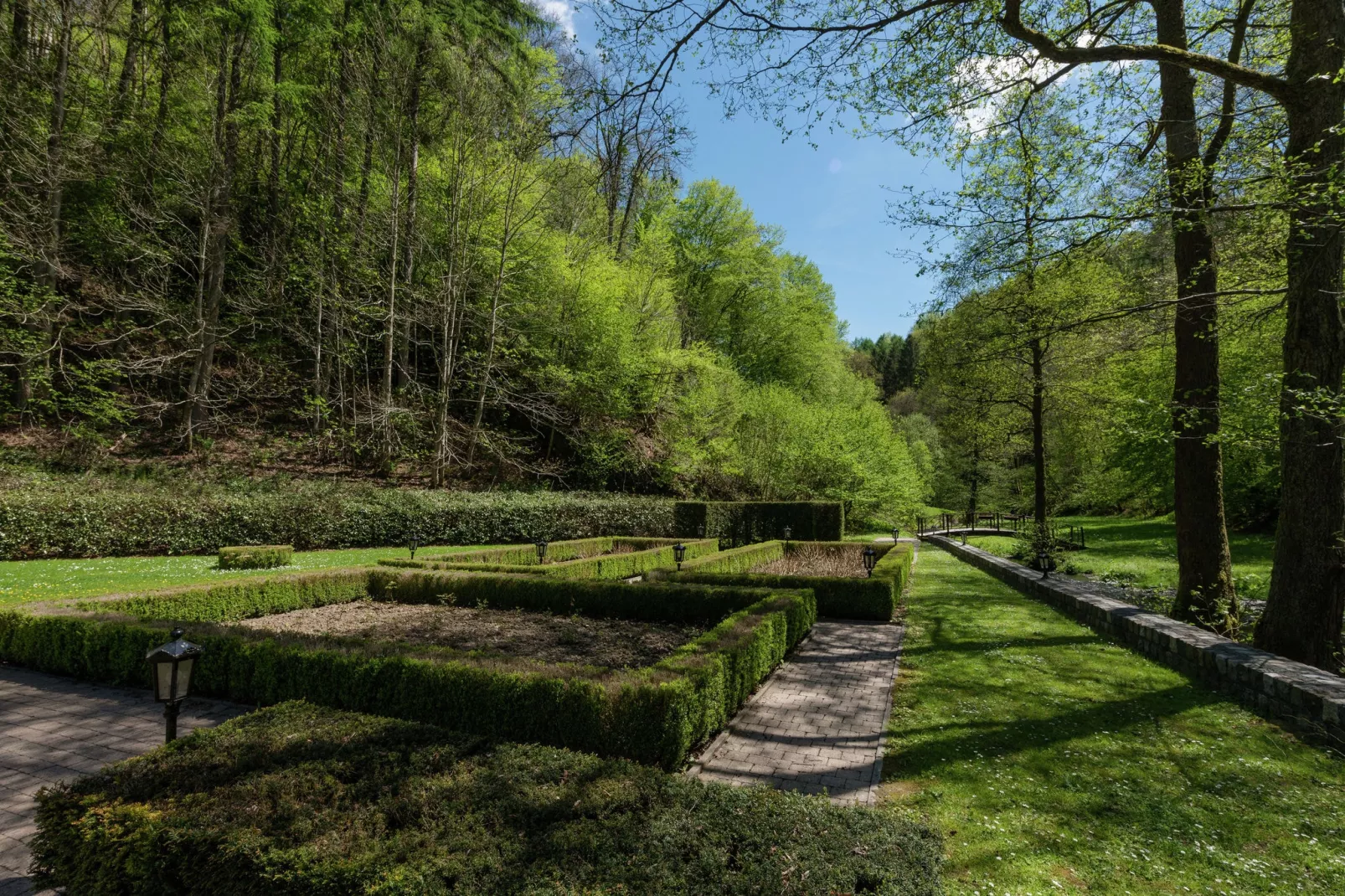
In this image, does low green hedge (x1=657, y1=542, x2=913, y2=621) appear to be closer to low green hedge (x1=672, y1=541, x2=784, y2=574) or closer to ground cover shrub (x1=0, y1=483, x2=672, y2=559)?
low green hedge (x1=672, y1=541, x2=784, y2=574)

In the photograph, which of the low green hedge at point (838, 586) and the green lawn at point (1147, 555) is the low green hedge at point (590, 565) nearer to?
the low green hedge at point (838, 586)

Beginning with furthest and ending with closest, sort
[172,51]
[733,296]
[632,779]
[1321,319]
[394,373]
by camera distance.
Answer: [733,296]
[394,373]
[172,51]
[1321,319]
[632,779]

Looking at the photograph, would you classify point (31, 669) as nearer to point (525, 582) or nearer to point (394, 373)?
point (525, 582)

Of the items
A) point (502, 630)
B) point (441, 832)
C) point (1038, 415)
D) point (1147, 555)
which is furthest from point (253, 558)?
point (1147, 555)

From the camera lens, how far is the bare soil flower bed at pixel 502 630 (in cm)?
640

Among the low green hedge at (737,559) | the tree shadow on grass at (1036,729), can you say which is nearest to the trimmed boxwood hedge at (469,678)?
the tree shadow on grass at (1036,729)

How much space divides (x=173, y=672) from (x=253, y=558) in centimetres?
891

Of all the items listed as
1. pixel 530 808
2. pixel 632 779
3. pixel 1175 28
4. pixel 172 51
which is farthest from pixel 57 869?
pixel 172 51

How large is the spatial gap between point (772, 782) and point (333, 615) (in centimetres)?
726

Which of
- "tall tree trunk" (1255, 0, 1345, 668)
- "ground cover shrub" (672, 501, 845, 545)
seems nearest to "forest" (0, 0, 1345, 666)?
"tall tree trunk" (1255, 0, 1345, 668)

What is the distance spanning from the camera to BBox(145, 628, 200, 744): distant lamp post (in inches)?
128

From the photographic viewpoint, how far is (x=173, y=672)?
3305mm

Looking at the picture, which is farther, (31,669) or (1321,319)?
(31,669)

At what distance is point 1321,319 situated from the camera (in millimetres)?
5152
